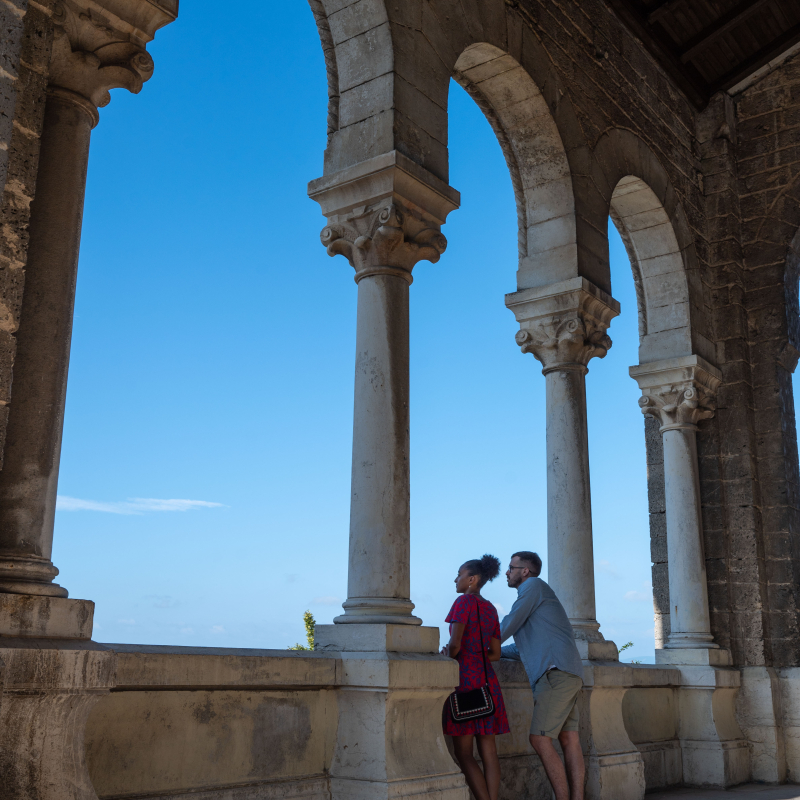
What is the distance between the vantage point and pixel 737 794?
19.7 ft

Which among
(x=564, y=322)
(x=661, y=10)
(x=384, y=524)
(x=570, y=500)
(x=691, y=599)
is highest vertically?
(x=661, y=10)

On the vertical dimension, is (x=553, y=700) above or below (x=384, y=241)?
below

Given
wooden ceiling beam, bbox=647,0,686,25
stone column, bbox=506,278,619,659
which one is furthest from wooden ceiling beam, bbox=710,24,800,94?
stone column, bbox=506,278,619,659

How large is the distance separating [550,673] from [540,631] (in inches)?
7.6

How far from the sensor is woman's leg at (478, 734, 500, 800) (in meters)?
3.89

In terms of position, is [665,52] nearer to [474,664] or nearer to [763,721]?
[763,721]

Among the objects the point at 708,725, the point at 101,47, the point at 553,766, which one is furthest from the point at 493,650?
the point at 708,725

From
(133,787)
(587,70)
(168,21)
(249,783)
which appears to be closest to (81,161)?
(168,21)

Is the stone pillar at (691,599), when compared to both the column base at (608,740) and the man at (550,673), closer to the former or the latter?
the column base at (608,740)

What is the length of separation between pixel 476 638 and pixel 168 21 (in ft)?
9.10

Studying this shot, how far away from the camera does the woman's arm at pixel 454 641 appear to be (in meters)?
3.95

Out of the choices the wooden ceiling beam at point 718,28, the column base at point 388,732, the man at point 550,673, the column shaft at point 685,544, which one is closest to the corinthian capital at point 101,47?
the column base at point 388,732

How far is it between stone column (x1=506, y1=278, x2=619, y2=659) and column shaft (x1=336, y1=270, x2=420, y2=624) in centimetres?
182

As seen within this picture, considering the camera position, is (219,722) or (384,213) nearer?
(219,722)
